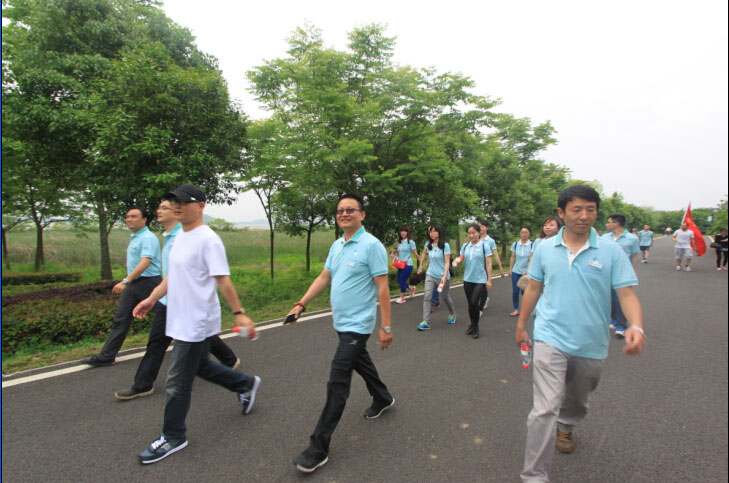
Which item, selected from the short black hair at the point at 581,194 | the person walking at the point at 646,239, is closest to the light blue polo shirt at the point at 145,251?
the short black hair at the point at 581,194

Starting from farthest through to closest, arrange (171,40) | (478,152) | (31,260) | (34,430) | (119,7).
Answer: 1. (31,260)
2. (478,152)
3. (171,40)
4. (119,7)
5. (34,430)

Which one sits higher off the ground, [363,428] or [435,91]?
[435,91]

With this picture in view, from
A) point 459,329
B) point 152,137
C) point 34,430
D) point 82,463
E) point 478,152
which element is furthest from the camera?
point 478,152

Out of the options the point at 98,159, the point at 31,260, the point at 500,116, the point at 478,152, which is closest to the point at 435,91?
the point at 500,116

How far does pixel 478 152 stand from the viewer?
13391 millimetres

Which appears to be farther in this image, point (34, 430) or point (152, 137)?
point (152, 137)

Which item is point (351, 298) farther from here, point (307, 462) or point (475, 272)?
point (475, 272)

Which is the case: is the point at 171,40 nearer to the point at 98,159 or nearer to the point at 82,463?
the point at 98,159

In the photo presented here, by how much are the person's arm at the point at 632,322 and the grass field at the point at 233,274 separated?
211 inches

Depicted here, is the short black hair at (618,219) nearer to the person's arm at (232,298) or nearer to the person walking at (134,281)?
the person's arm at (232,298)

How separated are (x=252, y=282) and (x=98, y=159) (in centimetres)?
586

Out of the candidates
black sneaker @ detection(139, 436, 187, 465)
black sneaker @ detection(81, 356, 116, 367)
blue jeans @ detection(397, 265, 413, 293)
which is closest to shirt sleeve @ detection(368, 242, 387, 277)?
black sneaker @ detection(139, 436, 187, 465)

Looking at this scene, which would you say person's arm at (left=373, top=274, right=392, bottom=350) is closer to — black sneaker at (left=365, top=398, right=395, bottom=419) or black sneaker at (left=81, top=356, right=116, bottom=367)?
black sneaker at (left=365, top=398, right=395, bottom=419)

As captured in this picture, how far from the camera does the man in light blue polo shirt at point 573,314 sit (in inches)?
88.0
